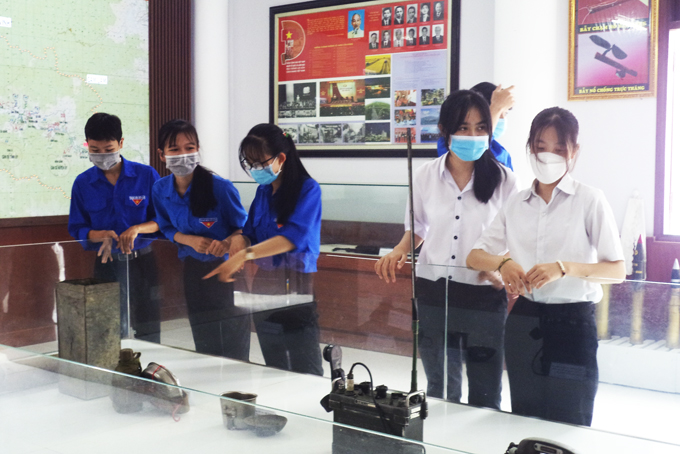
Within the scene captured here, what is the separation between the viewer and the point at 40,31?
4457mm

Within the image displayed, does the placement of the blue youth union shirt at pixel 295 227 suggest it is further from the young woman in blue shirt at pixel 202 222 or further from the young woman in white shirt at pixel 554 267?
the young woman in white shirt at pixel 554 267

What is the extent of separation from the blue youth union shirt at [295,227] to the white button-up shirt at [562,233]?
809mm

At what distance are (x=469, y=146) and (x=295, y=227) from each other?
2.64 feet

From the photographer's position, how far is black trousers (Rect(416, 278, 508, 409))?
2428 mm

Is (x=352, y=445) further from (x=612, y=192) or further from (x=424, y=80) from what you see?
(x=424, y=80)

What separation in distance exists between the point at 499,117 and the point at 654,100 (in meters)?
1.53

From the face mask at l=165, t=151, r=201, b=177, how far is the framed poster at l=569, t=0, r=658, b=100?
2286 mm

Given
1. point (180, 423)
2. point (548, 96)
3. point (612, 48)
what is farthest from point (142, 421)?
point (612, 48)

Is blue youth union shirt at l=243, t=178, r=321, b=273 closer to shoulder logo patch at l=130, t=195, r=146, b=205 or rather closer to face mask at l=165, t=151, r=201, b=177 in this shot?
face mask at l=165, t=151, r=201, b=177

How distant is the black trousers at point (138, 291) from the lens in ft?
11.9

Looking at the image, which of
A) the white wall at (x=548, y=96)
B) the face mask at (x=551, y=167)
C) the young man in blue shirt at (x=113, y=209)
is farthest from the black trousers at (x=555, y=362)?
the young man in blue shirt at (x=113, y=209)

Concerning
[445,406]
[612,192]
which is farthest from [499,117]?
[612,192]

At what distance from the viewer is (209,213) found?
10.3ft

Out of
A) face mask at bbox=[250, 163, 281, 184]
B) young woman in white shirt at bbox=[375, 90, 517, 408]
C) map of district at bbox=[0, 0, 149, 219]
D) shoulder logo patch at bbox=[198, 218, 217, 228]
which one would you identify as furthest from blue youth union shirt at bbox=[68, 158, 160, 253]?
young woman in white shirt at bbox=[375, 90, 517, 408]
